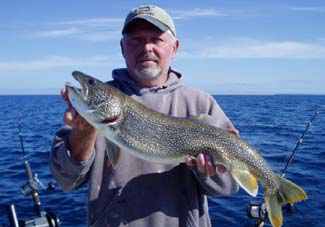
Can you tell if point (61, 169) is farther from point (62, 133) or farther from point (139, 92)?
point (139, 92)

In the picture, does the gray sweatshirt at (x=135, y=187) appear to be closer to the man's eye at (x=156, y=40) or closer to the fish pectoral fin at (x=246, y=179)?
the fish pectoral fin at (x=246, y=179)

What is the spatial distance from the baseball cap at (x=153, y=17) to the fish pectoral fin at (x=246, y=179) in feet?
6.05

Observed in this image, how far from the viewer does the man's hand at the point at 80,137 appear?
12.8 ft

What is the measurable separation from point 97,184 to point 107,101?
920 millimetres

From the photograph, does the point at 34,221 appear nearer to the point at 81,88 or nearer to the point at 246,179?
the point at 81,88

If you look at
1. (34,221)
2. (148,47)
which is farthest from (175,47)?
(34,221)

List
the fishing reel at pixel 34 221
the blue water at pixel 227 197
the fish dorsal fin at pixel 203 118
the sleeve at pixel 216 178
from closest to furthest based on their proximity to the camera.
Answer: the sleeve at pixel 216 178 < the fish dorsal fin at pixel 203 118 < the fishing reel at pixel 34 221 < the blue water at pixel 227 197

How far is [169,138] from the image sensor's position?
4414 millimetres

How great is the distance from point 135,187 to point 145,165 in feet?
0.93

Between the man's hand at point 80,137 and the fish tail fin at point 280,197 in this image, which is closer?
the man's hand at point 80,137

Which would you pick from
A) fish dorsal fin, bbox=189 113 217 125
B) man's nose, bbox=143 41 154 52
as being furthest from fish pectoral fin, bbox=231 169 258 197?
man's nose, bbox=143 41 154 52

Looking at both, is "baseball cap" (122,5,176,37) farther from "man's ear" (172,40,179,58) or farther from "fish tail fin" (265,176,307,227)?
"fish tail fin" (265,176,307,227)

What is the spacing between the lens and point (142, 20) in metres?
4.43

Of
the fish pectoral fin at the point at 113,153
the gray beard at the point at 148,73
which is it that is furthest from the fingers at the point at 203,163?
the gray beard at the point at 148,73
